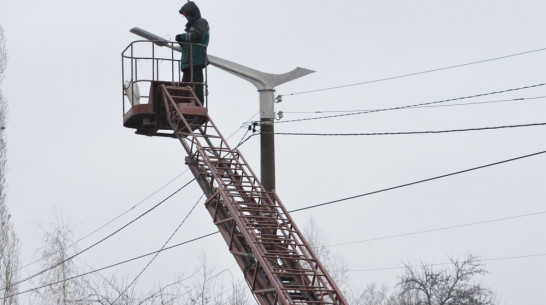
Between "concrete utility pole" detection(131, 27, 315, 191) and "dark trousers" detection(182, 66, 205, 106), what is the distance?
97cm

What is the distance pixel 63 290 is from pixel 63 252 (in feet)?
4.88

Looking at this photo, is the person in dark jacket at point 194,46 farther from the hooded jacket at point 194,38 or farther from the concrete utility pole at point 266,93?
the concrete utility pole at point 266,93

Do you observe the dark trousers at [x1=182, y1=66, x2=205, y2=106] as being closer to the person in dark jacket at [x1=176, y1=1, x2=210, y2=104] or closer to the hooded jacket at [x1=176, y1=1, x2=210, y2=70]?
the person in dark jacket at [x1=176, y1=1, x2=210, y2=104]

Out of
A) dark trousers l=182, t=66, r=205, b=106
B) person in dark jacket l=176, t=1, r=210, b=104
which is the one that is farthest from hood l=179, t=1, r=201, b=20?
dark trousers l=182, t=66, r=205, b=106

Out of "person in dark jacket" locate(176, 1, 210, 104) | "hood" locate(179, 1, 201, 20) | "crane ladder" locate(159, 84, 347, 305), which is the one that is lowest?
"crane ladder" locate(159, 84, 347, 305)

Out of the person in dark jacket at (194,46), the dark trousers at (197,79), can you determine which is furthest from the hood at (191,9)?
the dark trousers at (197,79)

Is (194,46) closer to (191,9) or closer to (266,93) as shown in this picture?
(191,9)

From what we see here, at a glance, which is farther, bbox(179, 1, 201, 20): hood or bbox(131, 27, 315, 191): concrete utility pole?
bbox(179, 1, 201, 20): hood

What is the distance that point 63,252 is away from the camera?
124ft

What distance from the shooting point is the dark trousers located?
20250 millimetres

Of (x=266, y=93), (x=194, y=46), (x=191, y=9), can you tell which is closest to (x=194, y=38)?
(x=194, y=46)

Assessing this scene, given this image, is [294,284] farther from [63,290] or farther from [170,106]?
[63,290]

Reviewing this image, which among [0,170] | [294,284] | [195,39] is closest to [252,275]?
[294,284]

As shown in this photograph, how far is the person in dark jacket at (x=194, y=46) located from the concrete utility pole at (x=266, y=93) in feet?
2.65
